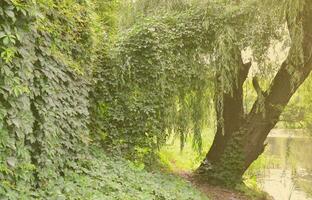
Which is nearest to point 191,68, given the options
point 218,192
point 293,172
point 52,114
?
point 218,192

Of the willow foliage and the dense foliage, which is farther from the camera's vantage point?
the willow foliage

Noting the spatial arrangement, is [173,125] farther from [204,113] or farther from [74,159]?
[74,159]

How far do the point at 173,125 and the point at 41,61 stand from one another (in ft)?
12.5

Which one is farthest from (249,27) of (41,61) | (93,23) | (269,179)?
(269,179)

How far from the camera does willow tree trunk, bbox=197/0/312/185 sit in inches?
286

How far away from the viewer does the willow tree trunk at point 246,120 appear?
725 cm

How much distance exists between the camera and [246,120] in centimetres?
807

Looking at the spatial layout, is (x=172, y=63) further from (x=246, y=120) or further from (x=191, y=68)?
(x=246, y=120)

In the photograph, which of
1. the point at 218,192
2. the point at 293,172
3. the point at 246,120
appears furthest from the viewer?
the point at 293,172

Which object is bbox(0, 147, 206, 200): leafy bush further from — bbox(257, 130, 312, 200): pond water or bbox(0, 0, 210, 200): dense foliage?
bbox(257, 130, 312, 200): pond water

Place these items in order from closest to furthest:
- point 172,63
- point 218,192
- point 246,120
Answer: point 172,63 < point 218,192 < point 246,120

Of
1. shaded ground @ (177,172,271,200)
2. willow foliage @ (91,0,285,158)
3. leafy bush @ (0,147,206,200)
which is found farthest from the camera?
shaded ground @ (177,172,271,200)

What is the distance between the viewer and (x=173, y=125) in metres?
7.13

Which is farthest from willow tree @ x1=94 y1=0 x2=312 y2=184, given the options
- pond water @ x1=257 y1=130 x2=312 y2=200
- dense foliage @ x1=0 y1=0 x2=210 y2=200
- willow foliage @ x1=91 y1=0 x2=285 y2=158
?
pond water @ x1=257 y1=130 x2=312 y2=200
